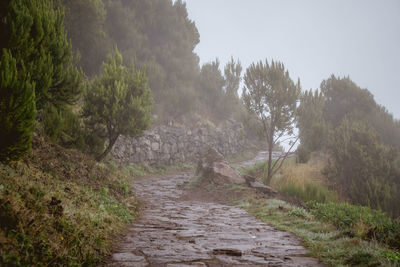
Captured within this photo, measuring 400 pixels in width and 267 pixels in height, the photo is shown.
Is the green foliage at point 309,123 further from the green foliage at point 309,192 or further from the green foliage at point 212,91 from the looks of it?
the green foliage at point 212,91

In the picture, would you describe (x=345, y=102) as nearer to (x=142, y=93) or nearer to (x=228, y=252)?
(x=142, y=93)

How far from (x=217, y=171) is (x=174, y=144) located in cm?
779

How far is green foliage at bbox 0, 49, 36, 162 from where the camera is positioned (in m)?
2.51

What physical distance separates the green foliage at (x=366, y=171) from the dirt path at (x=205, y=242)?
22.3 ft

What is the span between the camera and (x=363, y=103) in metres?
18.1

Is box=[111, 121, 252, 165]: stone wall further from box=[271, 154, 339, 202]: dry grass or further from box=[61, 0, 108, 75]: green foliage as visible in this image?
box=[61, 0, 108, 75]: green foliage

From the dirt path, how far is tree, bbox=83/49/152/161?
368 cm

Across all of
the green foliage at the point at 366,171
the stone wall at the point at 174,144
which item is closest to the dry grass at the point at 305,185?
the green foliage at the point at 366,171

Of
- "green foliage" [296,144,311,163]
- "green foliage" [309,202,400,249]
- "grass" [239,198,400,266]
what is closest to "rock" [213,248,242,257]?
"grass" [239,198,400,266]

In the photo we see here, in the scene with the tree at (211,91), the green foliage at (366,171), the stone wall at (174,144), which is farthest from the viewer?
the tree at (211,91)

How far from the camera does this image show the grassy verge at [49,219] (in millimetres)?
2078

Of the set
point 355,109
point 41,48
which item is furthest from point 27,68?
point 355,109

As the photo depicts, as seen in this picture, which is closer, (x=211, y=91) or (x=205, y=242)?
(x=205, y=242)

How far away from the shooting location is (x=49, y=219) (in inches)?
104
